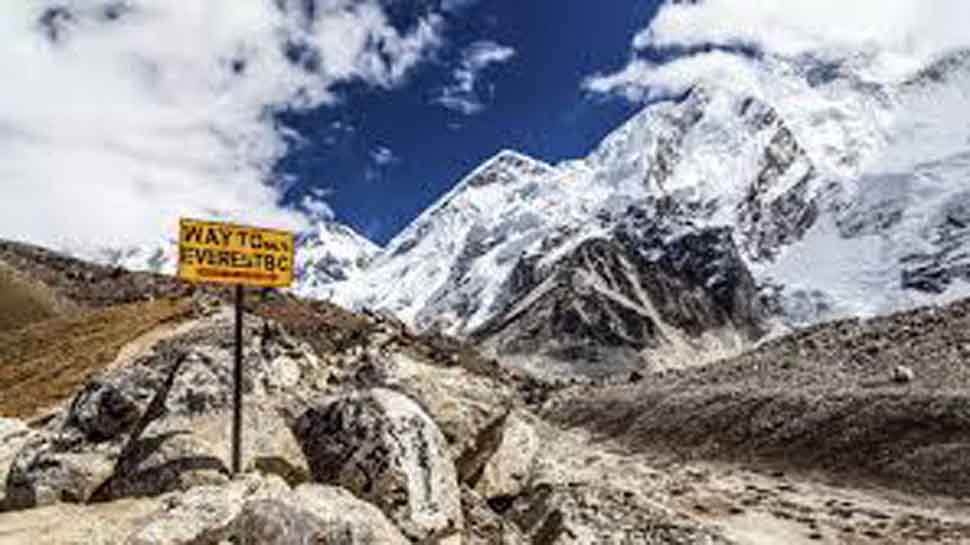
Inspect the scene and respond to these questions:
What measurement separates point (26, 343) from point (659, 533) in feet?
132

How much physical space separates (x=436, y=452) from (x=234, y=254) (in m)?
5.47

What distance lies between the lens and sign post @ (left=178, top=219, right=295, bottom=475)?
76.7 feet

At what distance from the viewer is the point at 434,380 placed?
2894 centimetres

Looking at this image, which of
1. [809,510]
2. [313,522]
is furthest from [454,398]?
[809,510]

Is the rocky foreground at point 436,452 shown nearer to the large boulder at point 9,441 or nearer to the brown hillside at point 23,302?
the large boulder at point 9,441

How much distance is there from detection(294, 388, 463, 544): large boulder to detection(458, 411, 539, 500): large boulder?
123 inches

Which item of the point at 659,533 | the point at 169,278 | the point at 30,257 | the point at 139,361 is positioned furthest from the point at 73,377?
the point at 30,257

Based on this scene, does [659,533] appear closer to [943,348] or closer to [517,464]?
[517,464]

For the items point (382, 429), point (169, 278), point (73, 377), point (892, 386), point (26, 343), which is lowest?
point (382, 429)

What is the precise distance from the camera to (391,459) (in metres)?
23.1

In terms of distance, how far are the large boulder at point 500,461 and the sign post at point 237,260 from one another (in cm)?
596

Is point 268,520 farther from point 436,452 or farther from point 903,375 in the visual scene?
point 903,375

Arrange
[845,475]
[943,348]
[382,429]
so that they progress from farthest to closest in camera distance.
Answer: [943,348] → [845,475] → [382,429]

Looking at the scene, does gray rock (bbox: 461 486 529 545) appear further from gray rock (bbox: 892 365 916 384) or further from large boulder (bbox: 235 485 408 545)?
gray rock (bbox: 892 365 916 384)
